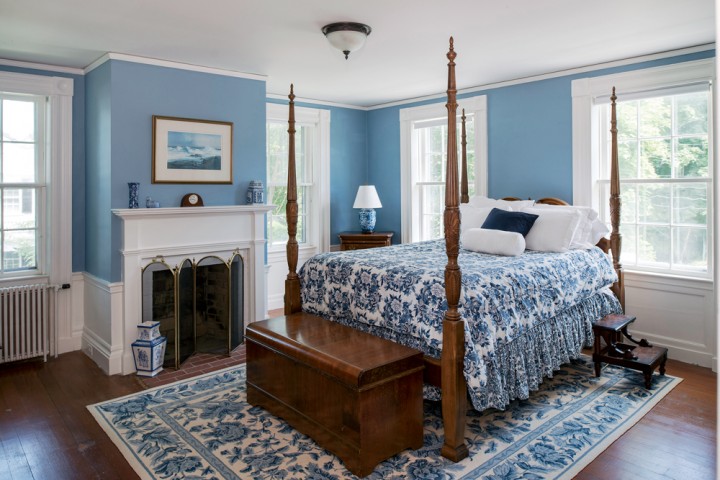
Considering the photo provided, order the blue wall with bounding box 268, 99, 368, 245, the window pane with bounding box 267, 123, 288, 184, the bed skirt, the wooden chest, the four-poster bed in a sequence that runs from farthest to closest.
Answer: the blue wall with bounding box 268, 99, 368, 245, the window pane with bounding box 267, 123, 288, 184, the bed skirt, the four-poster bed, the wooden chest

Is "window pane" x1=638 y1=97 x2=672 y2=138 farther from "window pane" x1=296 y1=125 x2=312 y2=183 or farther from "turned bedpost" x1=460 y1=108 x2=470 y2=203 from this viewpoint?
"window pane" x1=296 y1=125 x2=312 y2=183

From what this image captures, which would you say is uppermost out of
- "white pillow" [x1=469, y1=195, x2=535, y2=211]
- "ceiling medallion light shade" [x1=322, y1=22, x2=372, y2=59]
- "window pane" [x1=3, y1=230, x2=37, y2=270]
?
"ceiling medallion light shade" [x1=322, y1=22, x2=372, y2=59]

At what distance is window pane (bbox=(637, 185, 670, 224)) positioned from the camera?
4.27 m

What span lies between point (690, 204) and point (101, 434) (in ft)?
15.2

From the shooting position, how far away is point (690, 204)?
163 inches

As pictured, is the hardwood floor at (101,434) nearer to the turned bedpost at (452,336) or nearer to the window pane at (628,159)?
the turned bedpost at (452,336)

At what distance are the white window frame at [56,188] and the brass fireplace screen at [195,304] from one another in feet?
3.04

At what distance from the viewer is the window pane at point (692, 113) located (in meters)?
4.05

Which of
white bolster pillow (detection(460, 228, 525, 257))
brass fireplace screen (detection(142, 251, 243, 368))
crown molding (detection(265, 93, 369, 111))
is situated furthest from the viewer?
crown molding (detection(265, 93, 369, 111))

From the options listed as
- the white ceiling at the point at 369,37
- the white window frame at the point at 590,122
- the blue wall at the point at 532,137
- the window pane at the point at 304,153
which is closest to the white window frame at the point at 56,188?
the white ceiling at the point at 369,37

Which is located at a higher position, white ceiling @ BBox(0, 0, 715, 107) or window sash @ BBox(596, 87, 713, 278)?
white ceiling @ BBox(0, 0, 715, 107)

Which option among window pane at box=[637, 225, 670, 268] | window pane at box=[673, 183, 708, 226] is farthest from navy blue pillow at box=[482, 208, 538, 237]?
window pane at box=[673, 183, 708, 226]

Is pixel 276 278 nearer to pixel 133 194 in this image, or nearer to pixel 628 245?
pixel 133 194

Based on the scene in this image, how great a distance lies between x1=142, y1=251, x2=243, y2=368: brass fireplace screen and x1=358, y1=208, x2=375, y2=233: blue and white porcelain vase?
192cm
